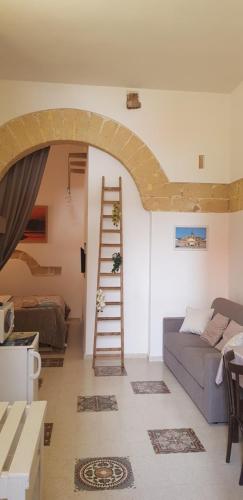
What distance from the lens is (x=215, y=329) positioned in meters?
4.04

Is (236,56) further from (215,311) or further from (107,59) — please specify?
(215,311)

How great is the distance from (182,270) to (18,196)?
229 centimetres

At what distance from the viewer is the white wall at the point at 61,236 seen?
7.42m

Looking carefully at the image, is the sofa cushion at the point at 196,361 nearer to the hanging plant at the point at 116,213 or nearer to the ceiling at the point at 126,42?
the hanging plant at the point at 116,213

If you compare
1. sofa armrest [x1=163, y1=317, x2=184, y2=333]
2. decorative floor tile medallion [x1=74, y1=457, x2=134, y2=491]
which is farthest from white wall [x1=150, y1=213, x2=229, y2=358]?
decorative floor tile medallion [x1=74, y1=457, x2=134, y2=491]

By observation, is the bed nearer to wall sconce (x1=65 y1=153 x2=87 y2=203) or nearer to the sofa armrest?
the sofa armrest

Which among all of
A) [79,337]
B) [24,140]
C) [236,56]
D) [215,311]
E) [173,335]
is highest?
[236,56]

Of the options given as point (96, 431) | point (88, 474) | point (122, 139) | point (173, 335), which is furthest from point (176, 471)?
point (122, 139)

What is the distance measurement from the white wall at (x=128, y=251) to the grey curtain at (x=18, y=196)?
72 cm

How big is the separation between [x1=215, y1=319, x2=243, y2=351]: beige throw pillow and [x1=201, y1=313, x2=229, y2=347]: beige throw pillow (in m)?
0.11

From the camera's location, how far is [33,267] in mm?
7363

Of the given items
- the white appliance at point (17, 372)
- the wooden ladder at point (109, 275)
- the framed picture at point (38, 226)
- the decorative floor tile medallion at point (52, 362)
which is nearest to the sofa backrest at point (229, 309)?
the wooden ladder at point (109, 275)

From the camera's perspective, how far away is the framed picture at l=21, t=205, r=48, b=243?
7383 millimetres

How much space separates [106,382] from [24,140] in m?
3.00
